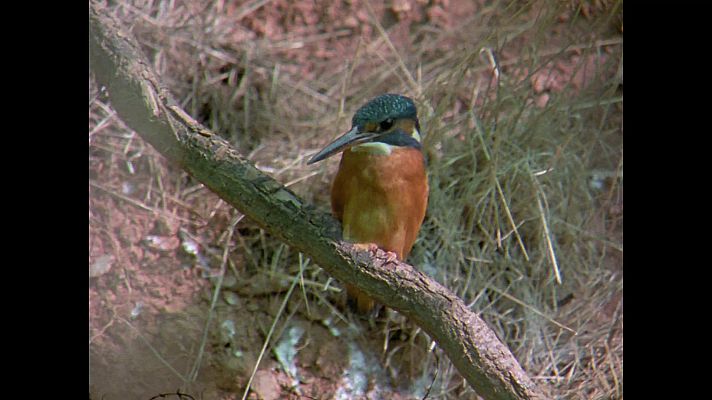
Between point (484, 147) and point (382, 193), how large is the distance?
2.05 feet

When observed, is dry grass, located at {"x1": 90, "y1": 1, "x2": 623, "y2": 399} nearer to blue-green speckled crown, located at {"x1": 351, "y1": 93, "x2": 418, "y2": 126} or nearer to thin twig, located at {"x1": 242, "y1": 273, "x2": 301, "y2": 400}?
thin twig, located at {"x1": 242, "y1": 273, "x2": 301, "y2": 400}

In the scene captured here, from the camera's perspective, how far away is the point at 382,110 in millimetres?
2881

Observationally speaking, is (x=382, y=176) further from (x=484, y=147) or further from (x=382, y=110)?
(x=484, y=147)

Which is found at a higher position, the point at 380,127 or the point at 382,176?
the point at 380,127

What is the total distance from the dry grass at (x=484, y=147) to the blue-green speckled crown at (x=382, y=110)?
518 mm

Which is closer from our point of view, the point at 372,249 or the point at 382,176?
the point at 372,249

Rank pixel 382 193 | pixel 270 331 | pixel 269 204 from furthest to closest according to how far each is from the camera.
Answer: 1. pixel 270 331
2. pixel 382 193
3. pixel 269 204

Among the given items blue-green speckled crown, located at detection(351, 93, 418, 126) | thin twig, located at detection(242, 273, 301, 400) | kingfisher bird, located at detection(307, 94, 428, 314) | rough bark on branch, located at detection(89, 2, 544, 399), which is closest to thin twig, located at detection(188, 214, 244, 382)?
thin twig, located at detection(242, 273, 301, 400)

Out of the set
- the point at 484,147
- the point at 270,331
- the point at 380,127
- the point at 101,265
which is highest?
the point at 380,127

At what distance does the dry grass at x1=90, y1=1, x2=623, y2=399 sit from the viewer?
3.32m

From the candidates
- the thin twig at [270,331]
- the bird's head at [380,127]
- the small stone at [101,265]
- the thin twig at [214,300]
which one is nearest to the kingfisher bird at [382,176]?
the bird's head at [380,127]

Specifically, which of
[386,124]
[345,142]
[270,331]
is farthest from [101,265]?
[386,124]

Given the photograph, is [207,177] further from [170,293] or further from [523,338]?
[523,338]

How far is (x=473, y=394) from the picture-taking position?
3.19 m
